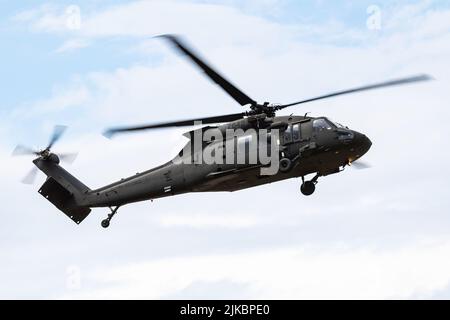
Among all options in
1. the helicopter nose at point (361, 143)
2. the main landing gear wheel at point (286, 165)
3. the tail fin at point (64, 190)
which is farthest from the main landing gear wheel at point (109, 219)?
the helicopter nose at point (361, 143)

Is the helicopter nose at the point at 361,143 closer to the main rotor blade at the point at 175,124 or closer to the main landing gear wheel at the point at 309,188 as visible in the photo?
the main landing gear wheel at the point at 309,188

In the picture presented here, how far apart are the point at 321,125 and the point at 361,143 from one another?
6.12 feet

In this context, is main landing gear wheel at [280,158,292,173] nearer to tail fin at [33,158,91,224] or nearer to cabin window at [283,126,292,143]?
→ cabin window at [283,126,292,143]

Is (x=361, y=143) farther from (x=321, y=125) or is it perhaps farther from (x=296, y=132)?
(x=296, y=132)

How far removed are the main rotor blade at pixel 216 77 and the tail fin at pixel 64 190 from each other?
1021 cm

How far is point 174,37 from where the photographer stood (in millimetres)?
31344

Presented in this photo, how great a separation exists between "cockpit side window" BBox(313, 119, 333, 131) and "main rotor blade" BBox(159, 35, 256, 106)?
9.44 feet

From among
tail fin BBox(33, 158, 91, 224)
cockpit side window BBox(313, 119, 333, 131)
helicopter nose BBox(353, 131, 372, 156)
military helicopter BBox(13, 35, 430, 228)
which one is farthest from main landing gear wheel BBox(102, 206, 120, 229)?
helicopter nose BBox(353, 131, 372, 156)

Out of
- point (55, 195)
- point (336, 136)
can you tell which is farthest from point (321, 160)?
point (55, 195)

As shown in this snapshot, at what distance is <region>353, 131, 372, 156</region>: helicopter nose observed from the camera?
34.8 meters

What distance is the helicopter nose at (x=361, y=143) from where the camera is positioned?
114ft

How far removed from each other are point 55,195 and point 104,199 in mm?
3676
